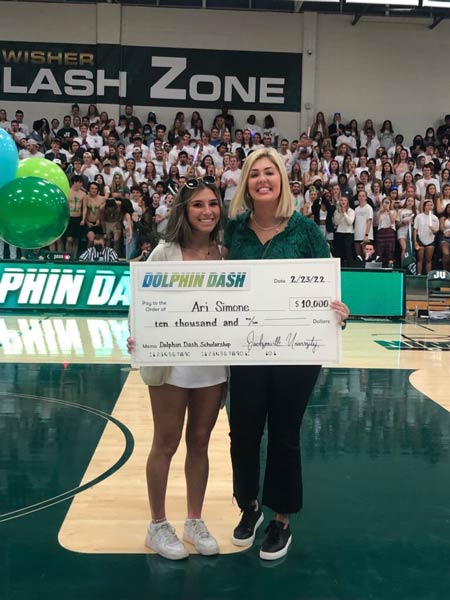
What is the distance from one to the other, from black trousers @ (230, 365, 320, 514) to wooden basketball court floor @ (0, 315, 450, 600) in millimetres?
276

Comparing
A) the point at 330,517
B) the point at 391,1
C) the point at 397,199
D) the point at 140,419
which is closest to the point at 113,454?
the point at 140,419

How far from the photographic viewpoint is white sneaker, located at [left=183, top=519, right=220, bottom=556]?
306 cm

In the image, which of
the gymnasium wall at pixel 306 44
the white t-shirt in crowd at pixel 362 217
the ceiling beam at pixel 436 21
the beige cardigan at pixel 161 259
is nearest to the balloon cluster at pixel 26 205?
the beige cardigan at pixel 161 259

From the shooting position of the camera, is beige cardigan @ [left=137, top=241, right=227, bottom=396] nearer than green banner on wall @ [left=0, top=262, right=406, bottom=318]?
Yes

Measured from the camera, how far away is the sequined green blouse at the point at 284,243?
9.98 ft

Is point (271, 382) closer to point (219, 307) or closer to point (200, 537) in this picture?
point (219, 307)

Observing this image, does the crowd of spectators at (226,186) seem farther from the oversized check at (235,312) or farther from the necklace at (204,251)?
the oversized check at (235,312)

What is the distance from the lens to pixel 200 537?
3.11 metres

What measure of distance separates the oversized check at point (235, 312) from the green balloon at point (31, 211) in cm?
182

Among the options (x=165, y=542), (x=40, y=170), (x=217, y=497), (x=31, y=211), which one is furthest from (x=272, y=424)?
(x=40, y=170)

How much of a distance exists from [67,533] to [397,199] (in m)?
11.8

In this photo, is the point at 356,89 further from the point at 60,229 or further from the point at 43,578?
the point at 43,578

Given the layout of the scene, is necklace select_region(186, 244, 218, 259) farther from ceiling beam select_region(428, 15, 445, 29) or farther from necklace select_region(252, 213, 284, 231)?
ceiling beam select_region(428, 15, 445, 29)

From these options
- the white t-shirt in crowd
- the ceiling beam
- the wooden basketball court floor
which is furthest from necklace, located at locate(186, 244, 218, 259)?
the ceiling beam
